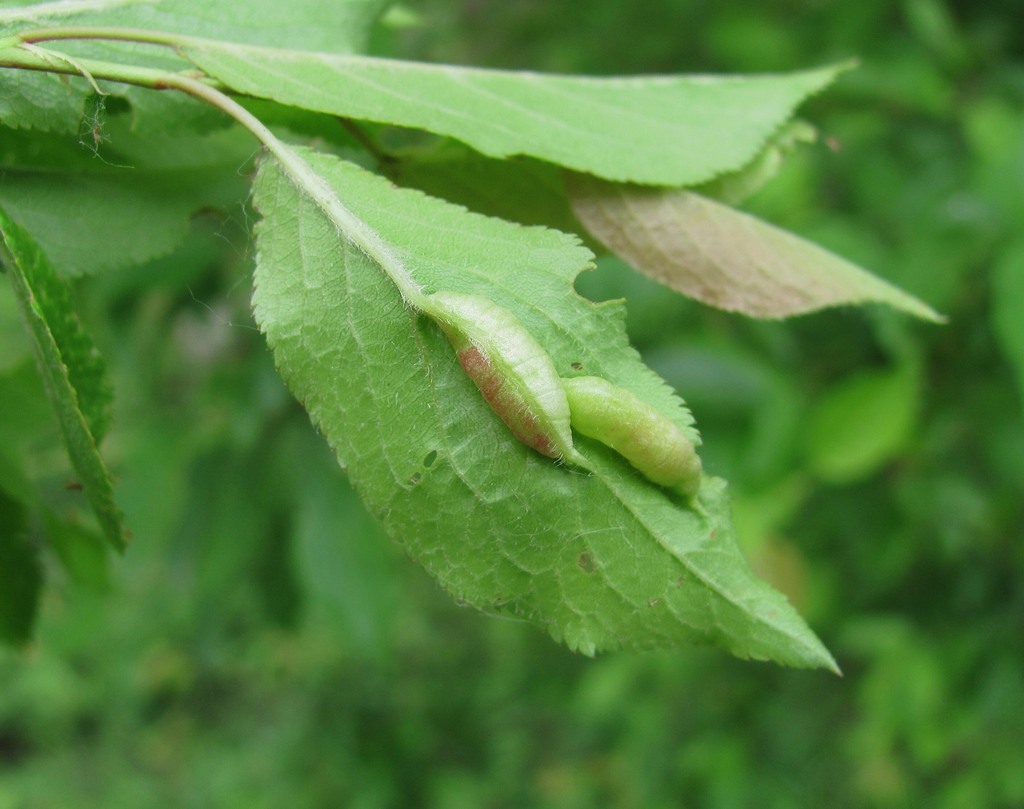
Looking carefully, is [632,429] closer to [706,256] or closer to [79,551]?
[706,256]

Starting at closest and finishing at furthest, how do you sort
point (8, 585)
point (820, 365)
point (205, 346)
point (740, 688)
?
point (8, 585)
point (820, 365)
point (740, 688)
point (205, 346)

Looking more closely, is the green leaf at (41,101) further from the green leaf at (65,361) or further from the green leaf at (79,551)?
the green leaf at (79,551)

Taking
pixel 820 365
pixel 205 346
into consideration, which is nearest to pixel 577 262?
pixel 820 365

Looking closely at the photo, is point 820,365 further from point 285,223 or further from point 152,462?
point 285,223

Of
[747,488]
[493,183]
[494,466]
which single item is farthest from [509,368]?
[747,488]

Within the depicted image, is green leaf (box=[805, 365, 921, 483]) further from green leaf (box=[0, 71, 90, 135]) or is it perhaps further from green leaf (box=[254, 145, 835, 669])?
green leaf (box=[0, 71, 90, 135])
